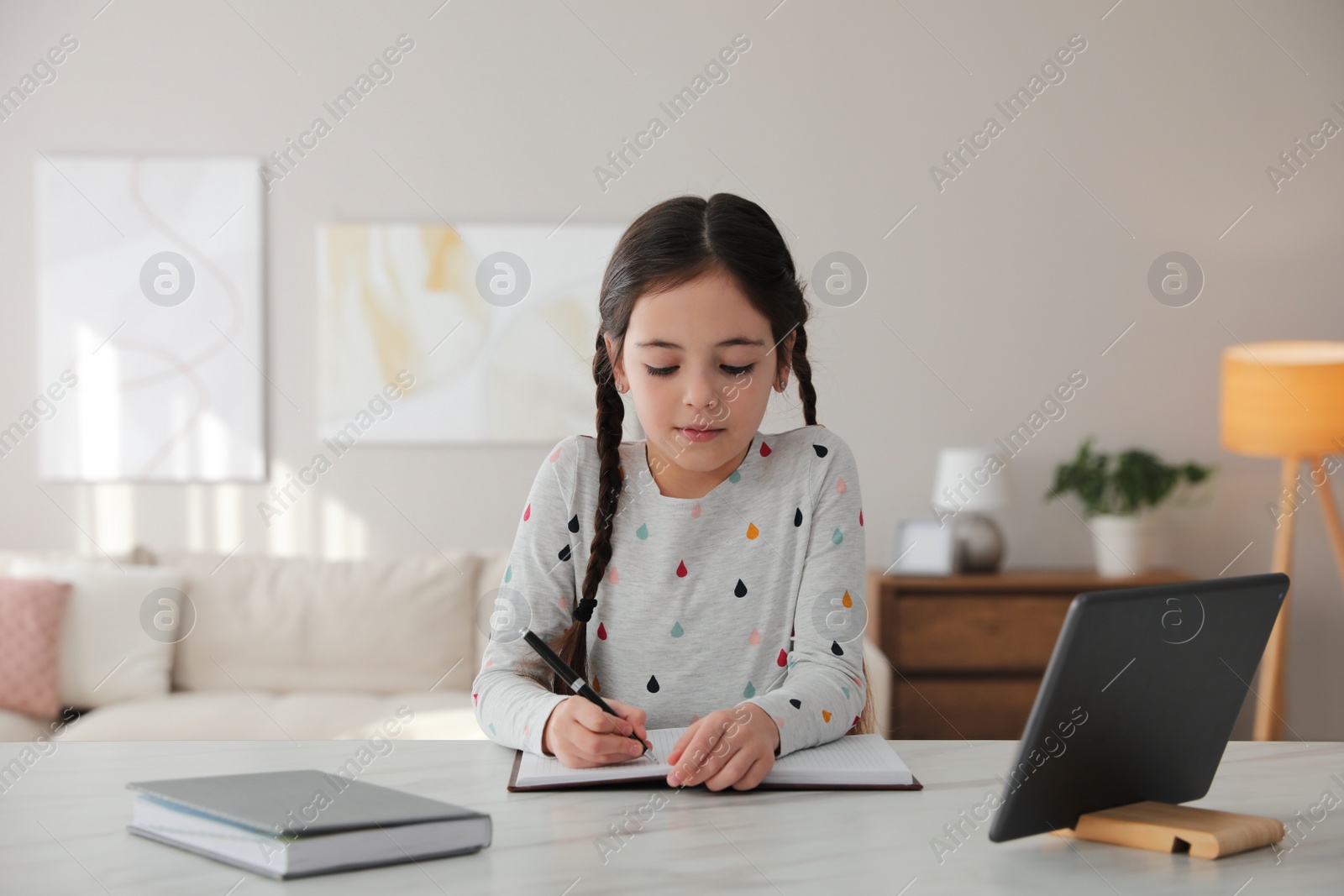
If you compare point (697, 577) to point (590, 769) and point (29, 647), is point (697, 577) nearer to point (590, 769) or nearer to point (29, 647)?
point (590, 769)

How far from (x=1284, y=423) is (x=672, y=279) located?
2.57m

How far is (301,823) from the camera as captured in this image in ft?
2.33

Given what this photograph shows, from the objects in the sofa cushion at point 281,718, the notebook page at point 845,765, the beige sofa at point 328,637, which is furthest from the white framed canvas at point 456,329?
the notebook page at point 845,765

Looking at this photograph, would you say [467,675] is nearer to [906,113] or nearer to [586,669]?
[586,669]

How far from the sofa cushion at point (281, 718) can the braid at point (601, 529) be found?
1397mm

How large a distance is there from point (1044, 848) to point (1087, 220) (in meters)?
3.15

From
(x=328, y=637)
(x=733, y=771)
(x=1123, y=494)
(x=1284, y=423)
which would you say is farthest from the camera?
(x=1123, y=494)

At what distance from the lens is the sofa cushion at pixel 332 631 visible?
2980 mm

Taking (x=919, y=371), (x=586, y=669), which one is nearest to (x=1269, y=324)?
(x=919, y=371)

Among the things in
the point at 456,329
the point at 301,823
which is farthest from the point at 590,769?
the point at 456,329

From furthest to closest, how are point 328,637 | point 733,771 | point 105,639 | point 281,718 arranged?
point 328,637 → point 105,639 → point 281,718 → point 733,771

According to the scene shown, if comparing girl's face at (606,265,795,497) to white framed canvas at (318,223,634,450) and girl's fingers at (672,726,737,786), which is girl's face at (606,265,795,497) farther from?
white framed canvas at (318,223,634,450)

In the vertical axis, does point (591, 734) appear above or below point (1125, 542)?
above

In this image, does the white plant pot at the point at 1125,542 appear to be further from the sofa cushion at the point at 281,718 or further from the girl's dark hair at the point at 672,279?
the girl's dark hair at the point at 672,279
